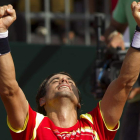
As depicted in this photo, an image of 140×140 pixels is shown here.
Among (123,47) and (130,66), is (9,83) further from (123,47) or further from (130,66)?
(123,47)

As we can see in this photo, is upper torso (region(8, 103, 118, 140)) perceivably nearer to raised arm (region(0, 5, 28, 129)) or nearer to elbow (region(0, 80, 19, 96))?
raised arm (region(0, 5, 28, 129))

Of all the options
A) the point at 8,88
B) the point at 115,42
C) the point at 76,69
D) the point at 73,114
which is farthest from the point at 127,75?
the point at 76,69

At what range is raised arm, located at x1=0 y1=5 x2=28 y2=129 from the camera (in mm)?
2604

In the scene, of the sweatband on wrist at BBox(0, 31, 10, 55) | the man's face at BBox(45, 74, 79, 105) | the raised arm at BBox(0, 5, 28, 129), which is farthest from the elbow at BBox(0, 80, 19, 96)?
the man's face at BBox(45, 74, 79, 105)

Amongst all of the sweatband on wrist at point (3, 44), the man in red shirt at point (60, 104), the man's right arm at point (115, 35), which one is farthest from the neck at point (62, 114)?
the man's right arm at point (115, 35)

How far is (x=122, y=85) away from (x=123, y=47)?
1.18 m

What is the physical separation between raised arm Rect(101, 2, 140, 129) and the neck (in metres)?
0.23

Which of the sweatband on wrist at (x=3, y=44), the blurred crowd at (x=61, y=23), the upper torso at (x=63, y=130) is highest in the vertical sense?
the sweatband on wrist at (x=3, y=44)

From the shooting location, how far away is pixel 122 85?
9.43 feet

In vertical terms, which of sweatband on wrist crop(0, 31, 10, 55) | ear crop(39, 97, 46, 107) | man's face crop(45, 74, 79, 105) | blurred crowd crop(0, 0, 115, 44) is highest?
sweatband on wrist crop(0, 31, 10, 55)

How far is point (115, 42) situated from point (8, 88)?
151cm

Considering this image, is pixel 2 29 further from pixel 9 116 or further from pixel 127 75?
pixel 127 75

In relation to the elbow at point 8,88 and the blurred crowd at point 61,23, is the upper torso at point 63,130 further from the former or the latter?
the blurred crowd at point 61,23

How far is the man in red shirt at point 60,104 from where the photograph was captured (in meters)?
2.68
